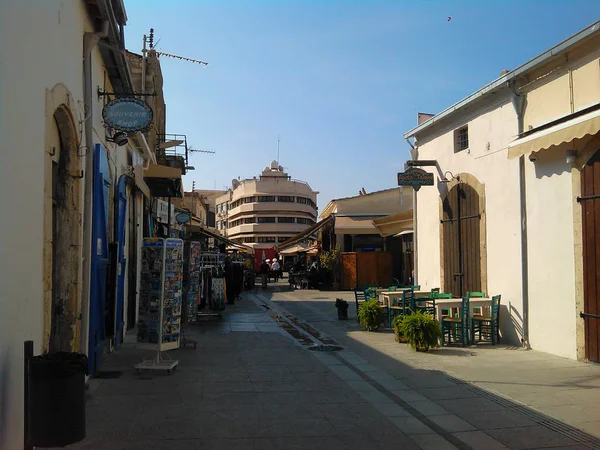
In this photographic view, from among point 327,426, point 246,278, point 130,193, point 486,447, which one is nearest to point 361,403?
point 327,426

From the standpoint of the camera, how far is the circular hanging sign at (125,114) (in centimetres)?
793

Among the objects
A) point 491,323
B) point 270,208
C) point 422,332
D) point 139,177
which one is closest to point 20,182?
point 422,332

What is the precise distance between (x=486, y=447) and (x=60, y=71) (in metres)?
5.73

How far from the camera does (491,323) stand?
10484 mm

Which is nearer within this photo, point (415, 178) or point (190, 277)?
point (190, 277)

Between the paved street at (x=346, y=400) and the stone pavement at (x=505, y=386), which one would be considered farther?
the stone pavement at (x=505, y=386)

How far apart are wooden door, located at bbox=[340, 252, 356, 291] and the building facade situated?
14.3m

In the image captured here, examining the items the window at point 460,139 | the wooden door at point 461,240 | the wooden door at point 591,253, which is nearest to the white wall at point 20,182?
the wooden door at point 591,253

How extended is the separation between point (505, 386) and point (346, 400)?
7.37ft

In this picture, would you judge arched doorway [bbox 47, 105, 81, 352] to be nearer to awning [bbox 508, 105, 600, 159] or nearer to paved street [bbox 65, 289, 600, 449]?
paved street [bbox 65, 289, 600, 449]

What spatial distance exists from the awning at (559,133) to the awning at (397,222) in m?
8.10

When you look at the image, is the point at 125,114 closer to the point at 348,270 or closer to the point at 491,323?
the point at 491,323

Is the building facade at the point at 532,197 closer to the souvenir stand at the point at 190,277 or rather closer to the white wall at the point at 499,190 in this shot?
the white wall at the point at 499,190

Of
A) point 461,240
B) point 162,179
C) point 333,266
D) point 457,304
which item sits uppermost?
point 162,179
